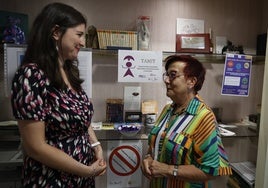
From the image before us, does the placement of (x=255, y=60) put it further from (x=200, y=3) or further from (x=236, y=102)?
(x=200, y=3)

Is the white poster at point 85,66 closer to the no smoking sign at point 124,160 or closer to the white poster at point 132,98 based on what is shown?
the white poster at point 132,98

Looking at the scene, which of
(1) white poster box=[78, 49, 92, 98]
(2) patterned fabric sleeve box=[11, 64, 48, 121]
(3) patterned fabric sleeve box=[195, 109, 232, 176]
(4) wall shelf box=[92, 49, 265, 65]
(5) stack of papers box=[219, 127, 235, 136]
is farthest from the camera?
(5) stack of papers box=[219, 127, 235, 136]

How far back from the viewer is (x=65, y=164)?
910mm

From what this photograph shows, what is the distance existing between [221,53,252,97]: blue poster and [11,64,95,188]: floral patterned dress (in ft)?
3.52

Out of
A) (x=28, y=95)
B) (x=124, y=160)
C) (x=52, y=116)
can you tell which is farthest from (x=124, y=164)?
(x=28, y=95)

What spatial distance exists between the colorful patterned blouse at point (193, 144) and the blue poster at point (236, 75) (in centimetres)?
63

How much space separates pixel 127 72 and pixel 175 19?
0.58 metres

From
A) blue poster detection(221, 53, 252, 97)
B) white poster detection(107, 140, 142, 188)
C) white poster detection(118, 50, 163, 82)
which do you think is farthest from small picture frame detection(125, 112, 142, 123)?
blue poster detection(221, 53, 252, 97)

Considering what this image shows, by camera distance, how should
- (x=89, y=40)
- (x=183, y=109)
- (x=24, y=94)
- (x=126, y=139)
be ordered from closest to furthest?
1. (x=24, y=94)
2. (x=183, y=109)
3. (x=89, y=40)
4. (x=126, y=139)

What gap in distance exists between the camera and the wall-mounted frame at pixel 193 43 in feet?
5.47

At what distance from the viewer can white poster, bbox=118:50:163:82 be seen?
5.11 feet

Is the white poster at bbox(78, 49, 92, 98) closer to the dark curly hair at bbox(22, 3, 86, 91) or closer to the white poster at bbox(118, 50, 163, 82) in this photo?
the white poster at bbox(118, 50, 163, 82)

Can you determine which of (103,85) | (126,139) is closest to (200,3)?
(103,85)

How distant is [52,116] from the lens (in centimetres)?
89
